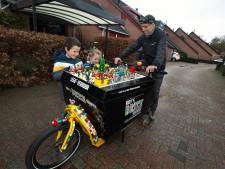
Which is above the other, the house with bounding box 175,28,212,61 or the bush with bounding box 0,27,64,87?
the house with bounding box 175,28,212,61

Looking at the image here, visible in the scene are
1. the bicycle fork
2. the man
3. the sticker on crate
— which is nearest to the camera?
the bicycle fork

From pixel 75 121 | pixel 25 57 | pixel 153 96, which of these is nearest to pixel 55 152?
pixel 75 121

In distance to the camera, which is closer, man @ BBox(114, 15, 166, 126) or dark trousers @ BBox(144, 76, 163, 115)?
man @ BBox(114, 15, 166, 126)

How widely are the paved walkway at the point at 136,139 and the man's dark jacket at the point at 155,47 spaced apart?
140 cm

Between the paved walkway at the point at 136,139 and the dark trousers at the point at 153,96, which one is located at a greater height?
the dark trousers at the point at 153,96

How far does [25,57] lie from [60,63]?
2812mm

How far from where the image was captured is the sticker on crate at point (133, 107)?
2082 millimetres

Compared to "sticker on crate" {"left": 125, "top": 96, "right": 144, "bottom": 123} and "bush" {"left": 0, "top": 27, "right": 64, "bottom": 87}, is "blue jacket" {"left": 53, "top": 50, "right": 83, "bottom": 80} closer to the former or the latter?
"sticker on crate" {"left": 125, "top": 96, "right": 144, "bottom": 123}

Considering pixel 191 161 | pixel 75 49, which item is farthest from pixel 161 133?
pixel 75 49

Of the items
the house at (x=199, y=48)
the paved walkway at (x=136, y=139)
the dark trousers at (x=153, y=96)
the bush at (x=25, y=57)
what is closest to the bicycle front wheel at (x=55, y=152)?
the paved walkway at (x=136, y=139)

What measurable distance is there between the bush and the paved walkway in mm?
427

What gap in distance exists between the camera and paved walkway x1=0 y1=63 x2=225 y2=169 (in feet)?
7.08

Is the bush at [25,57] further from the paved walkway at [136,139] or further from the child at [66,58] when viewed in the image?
the child at [66,58]

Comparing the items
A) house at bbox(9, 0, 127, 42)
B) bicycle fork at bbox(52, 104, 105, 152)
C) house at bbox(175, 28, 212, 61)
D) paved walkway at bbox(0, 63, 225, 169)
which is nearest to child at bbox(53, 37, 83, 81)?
bicycle fork at bbox(52, 104, 105, 152)
